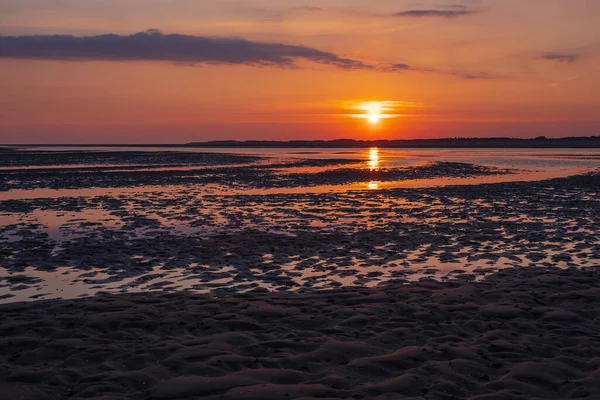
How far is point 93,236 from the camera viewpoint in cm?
1775

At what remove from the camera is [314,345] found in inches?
321

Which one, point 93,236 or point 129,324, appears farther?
point 93,236

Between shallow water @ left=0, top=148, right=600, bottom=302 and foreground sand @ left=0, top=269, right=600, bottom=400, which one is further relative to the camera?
shallow water @ left=0, top=148, right=600, bottom=302

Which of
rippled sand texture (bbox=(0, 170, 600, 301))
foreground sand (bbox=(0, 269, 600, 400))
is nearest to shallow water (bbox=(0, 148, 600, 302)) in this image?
rippled sand texture (bbox=(0, 170, 600, 301))

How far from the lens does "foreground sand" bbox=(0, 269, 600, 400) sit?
22.1ft

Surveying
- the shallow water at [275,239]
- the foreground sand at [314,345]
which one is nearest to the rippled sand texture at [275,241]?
the shallow water at [275,239]

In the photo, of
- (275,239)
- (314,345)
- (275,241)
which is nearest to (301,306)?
(314,345)

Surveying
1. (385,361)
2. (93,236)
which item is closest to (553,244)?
(385,361)

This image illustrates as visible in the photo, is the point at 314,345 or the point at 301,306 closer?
the point at 314,345

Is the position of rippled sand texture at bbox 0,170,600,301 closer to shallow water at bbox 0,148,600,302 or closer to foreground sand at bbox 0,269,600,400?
shallow water at bbox 0,148,600,302

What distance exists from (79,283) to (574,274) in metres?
11.3

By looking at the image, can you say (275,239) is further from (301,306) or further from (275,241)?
(301,306)

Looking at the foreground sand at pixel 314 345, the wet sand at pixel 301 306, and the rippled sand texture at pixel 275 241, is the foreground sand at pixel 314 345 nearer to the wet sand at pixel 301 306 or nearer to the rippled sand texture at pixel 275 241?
the wet sand at pixel 301 306

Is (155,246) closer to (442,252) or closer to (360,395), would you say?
(442,252)
